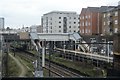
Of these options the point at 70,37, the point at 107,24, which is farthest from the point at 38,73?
the point at 107,24

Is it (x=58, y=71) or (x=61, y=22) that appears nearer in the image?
(x=58, y=71)

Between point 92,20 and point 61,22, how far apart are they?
79.5 ft

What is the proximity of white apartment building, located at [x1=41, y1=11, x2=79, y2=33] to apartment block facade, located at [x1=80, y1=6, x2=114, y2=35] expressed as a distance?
1979 cm

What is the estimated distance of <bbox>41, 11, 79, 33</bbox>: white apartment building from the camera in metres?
69.6

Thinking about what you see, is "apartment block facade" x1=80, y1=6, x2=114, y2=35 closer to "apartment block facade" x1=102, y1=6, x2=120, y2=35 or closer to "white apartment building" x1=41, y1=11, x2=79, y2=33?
"apartment block facade" x1=102, y1=6, x2=120, y2=35

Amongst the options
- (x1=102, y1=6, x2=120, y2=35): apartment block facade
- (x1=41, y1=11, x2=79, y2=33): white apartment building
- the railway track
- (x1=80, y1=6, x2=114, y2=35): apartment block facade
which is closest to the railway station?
the railway track

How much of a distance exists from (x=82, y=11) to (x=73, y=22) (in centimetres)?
1985

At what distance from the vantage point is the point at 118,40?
9.09 ft

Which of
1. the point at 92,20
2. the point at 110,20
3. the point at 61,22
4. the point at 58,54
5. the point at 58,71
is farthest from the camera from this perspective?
the point at 61,22

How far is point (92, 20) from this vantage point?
46.4 metres

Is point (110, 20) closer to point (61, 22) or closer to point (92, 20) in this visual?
point (92, 20)

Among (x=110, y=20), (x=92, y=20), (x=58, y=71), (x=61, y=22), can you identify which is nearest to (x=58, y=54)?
(x=58, y=71)

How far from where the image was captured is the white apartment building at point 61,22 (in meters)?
69.6

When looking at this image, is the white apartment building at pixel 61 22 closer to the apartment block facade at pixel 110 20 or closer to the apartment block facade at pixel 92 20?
the apartment block facade at pixel 92 20
